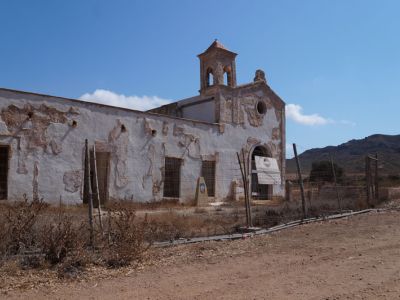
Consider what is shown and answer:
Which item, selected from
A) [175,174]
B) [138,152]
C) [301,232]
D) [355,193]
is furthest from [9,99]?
[355,193]

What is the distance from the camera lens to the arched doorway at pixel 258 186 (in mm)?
23028

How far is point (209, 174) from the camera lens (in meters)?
21.2

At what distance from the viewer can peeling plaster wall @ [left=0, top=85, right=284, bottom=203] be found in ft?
48.5

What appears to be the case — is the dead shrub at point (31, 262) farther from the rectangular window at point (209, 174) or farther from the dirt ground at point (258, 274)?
the rectangular window at point (209, 174)

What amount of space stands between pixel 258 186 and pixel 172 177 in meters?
6.13

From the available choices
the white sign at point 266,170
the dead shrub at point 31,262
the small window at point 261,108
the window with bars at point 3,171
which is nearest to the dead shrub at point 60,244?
the dead shrub at point 31,262

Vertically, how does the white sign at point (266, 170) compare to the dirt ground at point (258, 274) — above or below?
above

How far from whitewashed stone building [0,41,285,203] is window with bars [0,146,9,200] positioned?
1.3 inches

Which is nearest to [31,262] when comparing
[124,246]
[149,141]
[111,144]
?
[124,246]

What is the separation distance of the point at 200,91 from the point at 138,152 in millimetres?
6822

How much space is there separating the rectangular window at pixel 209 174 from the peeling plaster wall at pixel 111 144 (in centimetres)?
26

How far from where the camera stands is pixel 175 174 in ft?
64.8

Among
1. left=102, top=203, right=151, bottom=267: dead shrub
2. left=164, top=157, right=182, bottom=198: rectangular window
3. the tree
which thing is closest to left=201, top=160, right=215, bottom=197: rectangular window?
left=164, top=157, right=182, bottom=198: rectangular window

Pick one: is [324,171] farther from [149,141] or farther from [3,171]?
[3,171]
